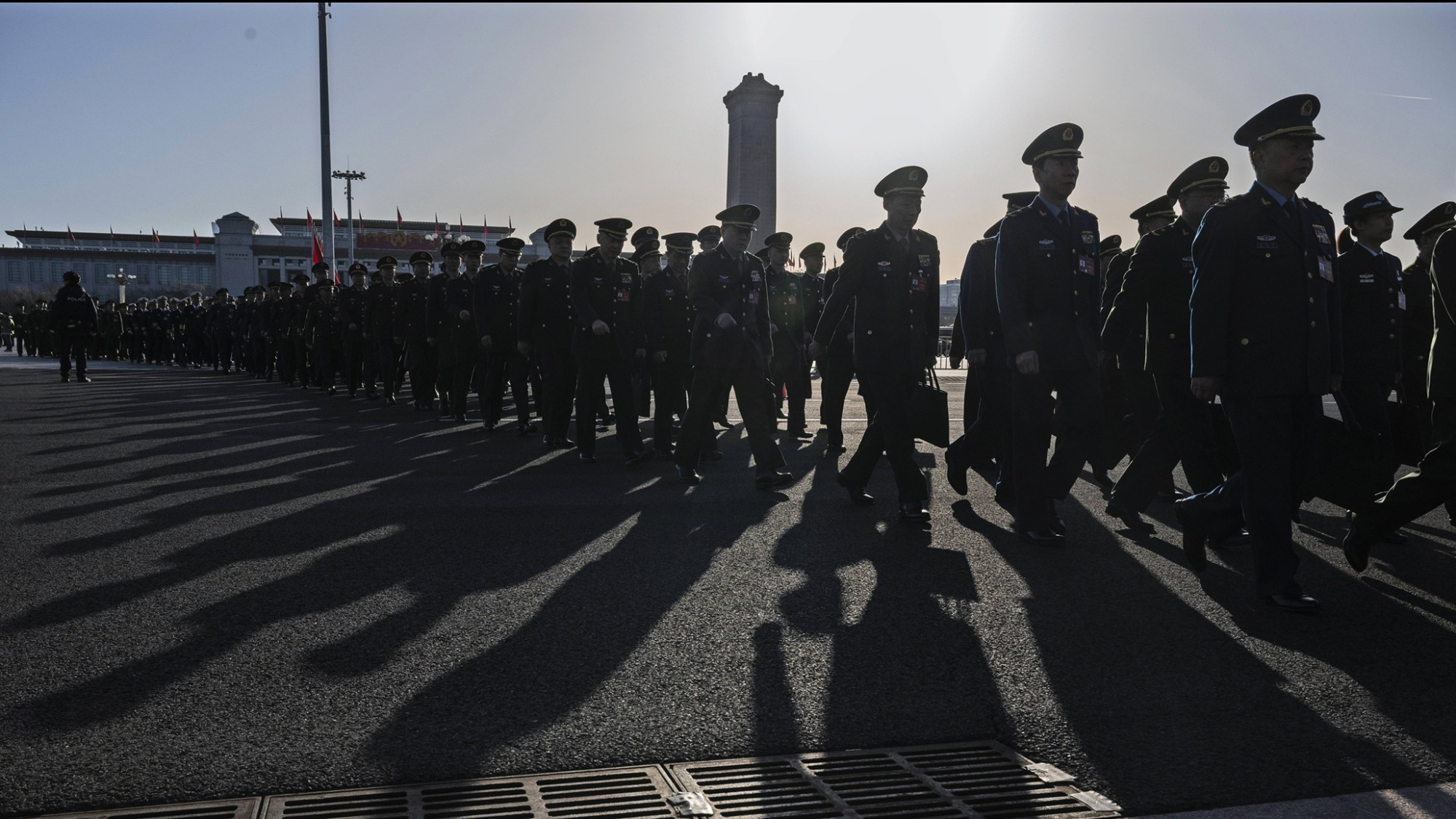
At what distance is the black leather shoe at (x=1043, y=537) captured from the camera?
221 inches

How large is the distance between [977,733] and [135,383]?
71.7 feet

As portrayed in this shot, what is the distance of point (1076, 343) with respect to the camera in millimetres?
5633

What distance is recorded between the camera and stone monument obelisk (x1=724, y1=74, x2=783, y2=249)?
39.5 metres

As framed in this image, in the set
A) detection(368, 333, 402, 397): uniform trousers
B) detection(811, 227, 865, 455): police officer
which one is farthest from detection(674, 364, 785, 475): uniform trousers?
detection(368, 333, 402, 397): uniform trousers

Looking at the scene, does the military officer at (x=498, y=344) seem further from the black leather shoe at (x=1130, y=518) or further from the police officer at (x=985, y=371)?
the black leather shoe at (x=1130, y=518)

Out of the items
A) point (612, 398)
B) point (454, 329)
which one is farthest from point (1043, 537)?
point (454, 329)

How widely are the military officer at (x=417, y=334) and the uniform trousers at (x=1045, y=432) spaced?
9.81 meters

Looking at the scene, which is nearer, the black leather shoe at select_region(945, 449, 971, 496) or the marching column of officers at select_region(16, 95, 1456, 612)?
the marching column of officers at select_region(16, 95, 1456, 612)

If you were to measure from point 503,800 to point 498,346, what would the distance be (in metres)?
9.71

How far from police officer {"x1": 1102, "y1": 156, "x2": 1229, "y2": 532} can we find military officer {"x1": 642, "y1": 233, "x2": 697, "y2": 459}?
423cm

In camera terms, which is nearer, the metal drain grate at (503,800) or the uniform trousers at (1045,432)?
the metal drain grate at (503,800)

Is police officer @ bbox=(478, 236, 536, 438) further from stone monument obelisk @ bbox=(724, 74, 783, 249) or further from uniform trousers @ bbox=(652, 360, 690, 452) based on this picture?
stone monument obelisk @ bbox=(724, 74, 783, 249)

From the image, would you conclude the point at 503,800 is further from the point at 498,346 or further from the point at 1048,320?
the point at 498,346

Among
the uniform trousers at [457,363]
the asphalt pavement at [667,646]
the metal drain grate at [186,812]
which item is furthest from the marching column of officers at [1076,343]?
the metal drain grate at [186,812]
